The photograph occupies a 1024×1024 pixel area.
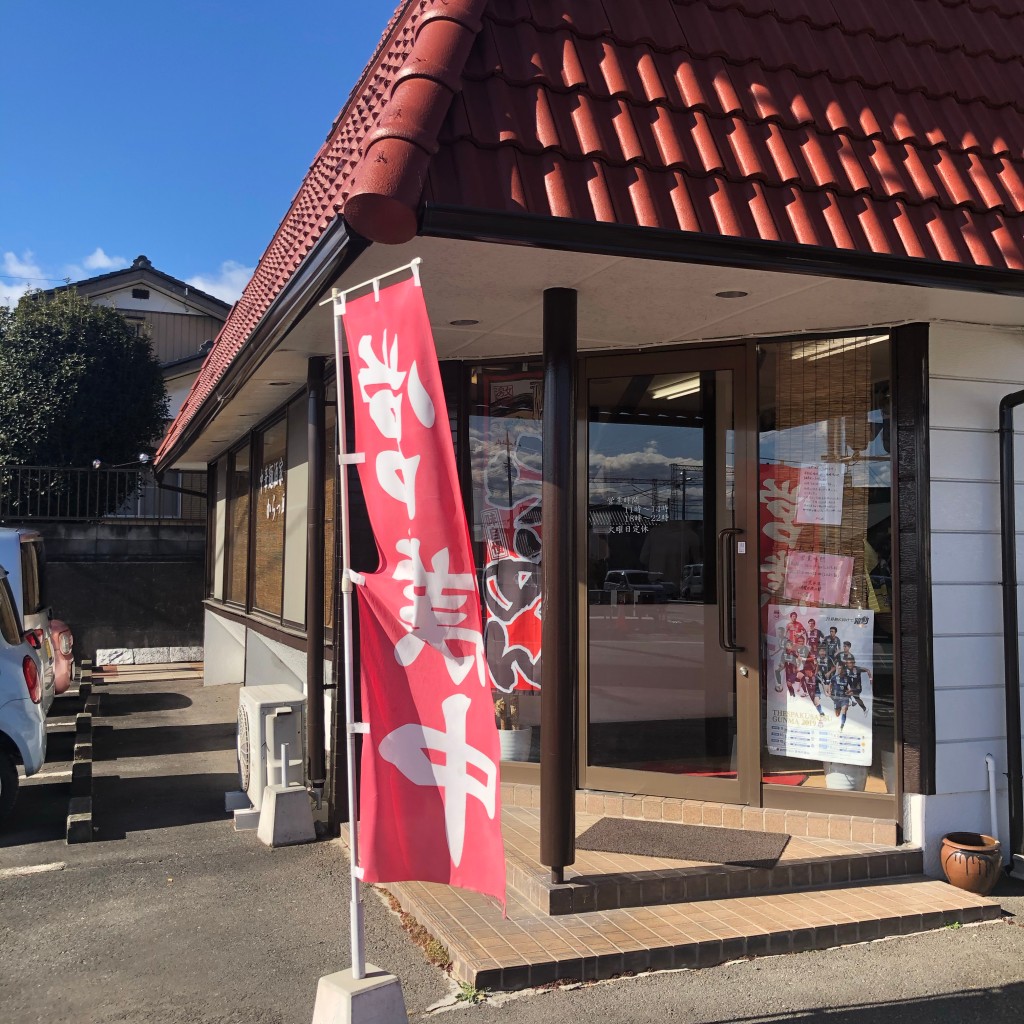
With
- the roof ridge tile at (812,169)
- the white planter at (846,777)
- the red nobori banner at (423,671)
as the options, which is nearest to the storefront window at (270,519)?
the white planter at (846,777)

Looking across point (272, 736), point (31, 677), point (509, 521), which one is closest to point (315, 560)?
point (272, 736)

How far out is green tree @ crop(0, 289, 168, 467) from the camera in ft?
54.1

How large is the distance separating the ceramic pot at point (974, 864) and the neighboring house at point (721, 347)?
194 mm

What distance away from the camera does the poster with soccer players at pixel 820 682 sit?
544 centimetres

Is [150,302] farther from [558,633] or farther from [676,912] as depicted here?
[676,912]

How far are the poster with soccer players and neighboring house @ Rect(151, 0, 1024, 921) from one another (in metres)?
0.02

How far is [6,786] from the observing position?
21.3ft

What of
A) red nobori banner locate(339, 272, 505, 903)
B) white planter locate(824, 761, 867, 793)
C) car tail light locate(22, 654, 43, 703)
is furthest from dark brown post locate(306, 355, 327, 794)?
red nobori banner locate(339, 272, 505, 903)

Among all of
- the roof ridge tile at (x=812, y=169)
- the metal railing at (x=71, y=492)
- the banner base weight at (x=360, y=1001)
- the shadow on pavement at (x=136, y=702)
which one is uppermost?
the roof ridge tile at (x=812, y=169)

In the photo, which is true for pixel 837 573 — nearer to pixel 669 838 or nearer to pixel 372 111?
pixel 669 838

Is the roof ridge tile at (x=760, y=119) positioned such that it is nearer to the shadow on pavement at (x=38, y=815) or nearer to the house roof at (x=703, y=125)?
the house roof at (x=703, y=125)

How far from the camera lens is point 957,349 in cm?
537

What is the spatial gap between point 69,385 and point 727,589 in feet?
46.9

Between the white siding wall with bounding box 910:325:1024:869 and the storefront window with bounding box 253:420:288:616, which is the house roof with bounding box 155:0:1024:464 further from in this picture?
the storefront window with bounding box 253:420:288:616
